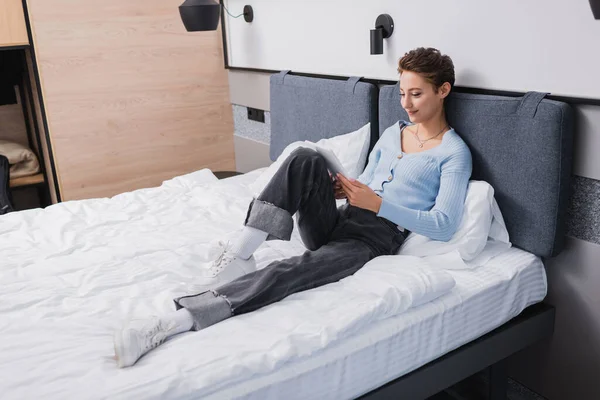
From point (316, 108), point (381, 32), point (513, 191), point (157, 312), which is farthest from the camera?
point (316, 108)

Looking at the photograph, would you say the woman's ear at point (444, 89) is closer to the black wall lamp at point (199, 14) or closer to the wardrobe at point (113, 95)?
the black wall lamp at point (199, 14)

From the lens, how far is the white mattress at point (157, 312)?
3.79 feet

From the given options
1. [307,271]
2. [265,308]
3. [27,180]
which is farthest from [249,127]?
[265,308]

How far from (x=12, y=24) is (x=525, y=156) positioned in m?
2.41

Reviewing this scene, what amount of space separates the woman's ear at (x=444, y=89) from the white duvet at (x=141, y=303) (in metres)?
0.58

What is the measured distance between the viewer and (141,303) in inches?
59.2

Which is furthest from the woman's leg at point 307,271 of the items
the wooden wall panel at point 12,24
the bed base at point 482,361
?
the wooden wall panel at point 12,24

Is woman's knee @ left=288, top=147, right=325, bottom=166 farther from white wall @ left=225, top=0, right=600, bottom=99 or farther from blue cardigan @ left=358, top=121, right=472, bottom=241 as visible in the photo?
white wall @ left=225, top=0, right=600, bottom=99

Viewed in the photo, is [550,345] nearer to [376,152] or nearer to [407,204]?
[407,204]

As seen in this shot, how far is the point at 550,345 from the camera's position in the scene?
1767 mm

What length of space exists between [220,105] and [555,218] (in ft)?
7.45

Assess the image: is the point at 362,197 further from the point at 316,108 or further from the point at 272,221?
the point at 316,108

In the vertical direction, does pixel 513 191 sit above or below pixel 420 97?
below

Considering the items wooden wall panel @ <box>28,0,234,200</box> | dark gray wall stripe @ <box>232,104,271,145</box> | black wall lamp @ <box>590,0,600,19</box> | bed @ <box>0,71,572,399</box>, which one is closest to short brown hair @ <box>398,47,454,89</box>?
bed @ <box>0,71,572,399</box>
